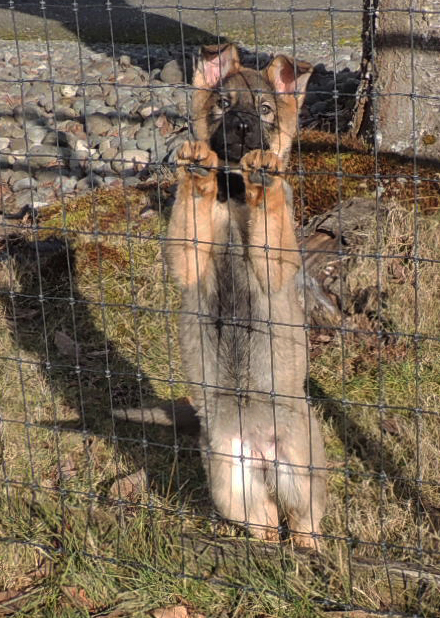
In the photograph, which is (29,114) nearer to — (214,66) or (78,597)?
(214,66)

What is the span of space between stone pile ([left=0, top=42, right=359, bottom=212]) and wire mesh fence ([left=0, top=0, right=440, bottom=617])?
0.95 metres

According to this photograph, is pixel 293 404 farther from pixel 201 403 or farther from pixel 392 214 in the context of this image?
pixel 392 214

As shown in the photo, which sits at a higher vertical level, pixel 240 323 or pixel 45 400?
pixel 240 323

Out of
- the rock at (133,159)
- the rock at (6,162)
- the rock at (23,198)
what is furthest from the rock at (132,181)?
the rock at (6,162)

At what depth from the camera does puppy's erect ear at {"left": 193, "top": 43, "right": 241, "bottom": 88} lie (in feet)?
16.6

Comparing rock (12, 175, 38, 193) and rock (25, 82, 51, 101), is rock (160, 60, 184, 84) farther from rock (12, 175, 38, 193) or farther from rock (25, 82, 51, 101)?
rock (12, 175, 38, 193)

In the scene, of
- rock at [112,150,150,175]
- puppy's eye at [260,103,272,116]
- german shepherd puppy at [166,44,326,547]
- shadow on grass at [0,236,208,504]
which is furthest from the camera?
rock at [112,150,150,175]

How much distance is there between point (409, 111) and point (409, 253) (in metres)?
1.62

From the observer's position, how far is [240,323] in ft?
16.3

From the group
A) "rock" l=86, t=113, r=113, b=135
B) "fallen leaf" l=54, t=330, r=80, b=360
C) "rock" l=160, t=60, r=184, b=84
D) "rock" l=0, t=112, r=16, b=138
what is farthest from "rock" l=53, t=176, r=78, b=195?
"rock" l=160, t=60, r=184, b=84

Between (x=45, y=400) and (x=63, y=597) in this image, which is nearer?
(x=63, y=597)

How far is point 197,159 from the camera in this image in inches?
177

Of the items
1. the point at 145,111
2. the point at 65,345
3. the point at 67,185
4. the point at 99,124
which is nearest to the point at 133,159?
the point at 67,185

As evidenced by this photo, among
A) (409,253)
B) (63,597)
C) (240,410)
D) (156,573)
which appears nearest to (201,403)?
(240,410)
